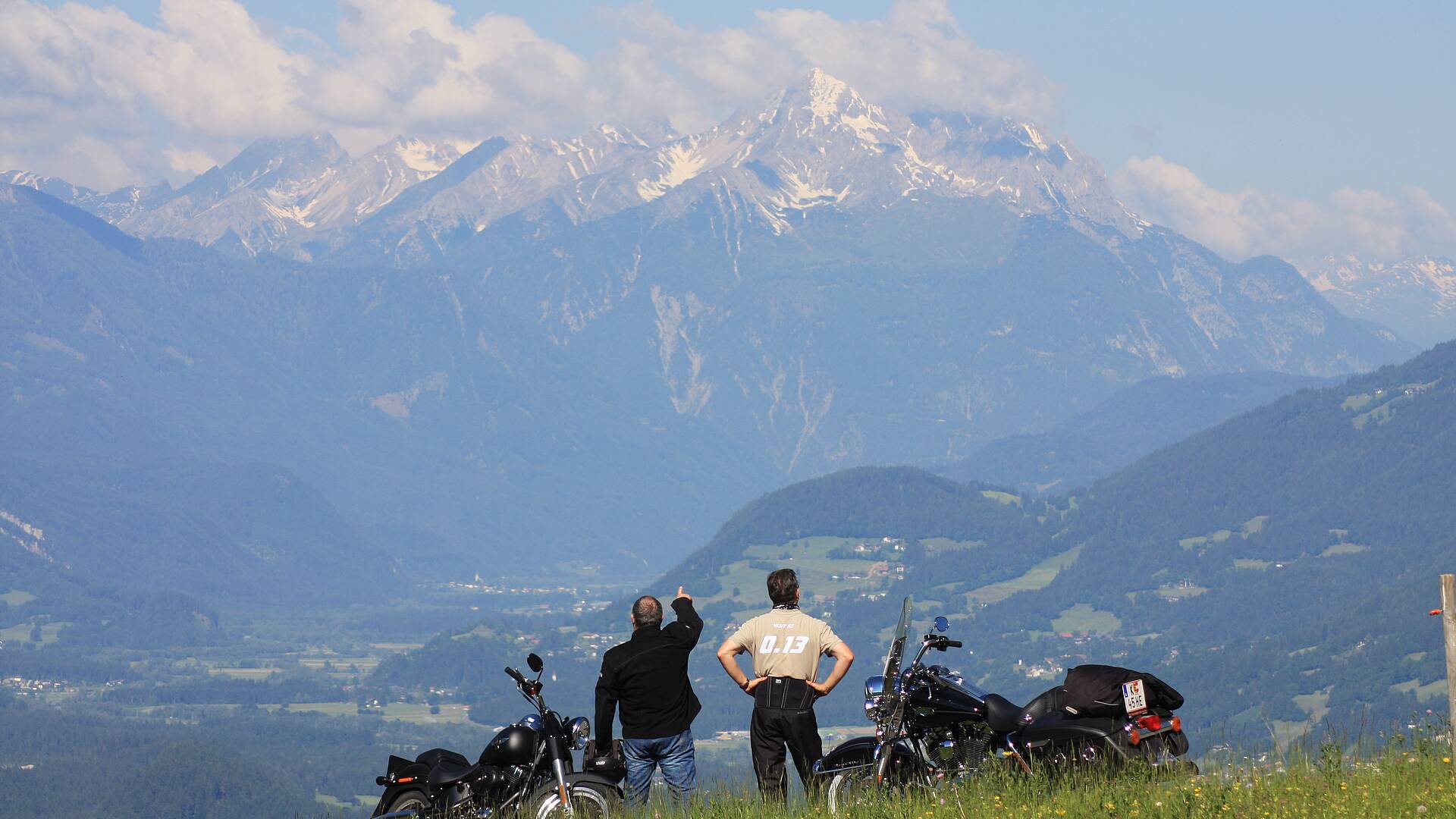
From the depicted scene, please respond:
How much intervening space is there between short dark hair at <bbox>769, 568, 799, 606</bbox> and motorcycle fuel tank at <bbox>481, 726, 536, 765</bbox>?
2938 mm

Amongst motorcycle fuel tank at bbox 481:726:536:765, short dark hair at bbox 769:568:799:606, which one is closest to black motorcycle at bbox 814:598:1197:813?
short dark hair at bbox 769:568:799:606

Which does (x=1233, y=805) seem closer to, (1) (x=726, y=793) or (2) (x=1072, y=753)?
(2) (x=1072, y=753)

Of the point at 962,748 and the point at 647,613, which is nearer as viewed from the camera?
the point at 962,748

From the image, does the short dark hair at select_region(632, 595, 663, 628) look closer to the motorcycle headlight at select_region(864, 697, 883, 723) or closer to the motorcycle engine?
the motorcycle headlight at select_region(864, 697, 883, 723)

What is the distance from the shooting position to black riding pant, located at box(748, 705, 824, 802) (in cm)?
1709

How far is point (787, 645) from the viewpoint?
17031 millimetres

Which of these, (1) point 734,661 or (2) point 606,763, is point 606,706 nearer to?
(2) point 606,763

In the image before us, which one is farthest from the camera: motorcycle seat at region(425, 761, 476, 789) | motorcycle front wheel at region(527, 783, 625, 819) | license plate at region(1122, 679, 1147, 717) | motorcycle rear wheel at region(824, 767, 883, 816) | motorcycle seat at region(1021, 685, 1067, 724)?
motorcycle seat at region(425, 761, 476, 789)

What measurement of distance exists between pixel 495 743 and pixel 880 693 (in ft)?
13.5

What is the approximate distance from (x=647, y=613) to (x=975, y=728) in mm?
3589

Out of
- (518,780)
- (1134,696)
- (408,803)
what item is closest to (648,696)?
(518,780)

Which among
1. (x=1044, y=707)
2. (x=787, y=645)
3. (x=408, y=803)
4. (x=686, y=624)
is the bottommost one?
(x=408, y=803)

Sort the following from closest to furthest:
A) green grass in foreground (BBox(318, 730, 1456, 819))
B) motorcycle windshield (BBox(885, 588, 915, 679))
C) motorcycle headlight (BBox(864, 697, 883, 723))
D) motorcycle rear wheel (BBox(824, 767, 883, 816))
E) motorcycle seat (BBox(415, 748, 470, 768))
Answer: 1. green grass in foreground (BBox(318, 730, 1456, 819))
2. motorcycle windshield (BBox(885, 588, 915, 679))
3. motorcycle rear wheel (BBox(824, 767, 883, 816))
4. motorcycle headlight (BBox(864, 697, 883, 723))
5. motorcycle seat (BBox(415, 748, 470, 768))

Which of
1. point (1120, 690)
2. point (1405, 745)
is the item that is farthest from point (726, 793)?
point (1405, 745)
